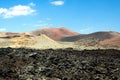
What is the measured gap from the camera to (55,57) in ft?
56.2

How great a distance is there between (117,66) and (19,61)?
5076 mm

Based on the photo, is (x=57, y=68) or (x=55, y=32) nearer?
(x=57, y=68)

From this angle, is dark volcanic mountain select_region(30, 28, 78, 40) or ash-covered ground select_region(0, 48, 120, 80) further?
dark volcanic mountain select_region(30, 28, 78, 40)

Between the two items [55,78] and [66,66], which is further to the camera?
[66,66]

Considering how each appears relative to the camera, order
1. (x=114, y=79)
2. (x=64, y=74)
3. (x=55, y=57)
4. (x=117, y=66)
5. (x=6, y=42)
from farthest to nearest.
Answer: (x=6, y=42) < (x=55, y=57) < (x=117, y=66) < (x=64, y=74) < (x=114, y=79)

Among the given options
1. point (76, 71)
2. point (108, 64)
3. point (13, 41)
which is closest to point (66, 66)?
point (76, 71)

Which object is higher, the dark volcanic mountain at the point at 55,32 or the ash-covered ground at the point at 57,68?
the dark volcanic mountain at the point at 55,32

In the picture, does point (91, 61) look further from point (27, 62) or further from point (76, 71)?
point (27, 62)

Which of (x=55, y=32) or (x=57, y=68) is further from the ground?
(x=55, y=32)

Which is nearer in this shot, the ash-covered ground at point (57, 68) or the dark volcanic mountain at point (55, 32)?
the ash-covered ground at point (57, 68)

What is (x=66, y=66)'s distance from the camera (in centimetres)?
1506

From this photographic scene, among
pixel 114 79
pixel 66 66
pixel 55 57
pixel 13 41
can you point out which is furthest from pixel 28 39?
pixel 114 79

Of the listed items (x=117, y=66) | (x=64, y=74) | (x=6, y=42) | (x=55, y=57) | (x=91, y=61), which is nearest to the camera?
(x=64, y=74)

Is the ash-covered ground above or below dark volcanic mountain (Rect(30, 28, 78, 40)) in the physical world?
below
